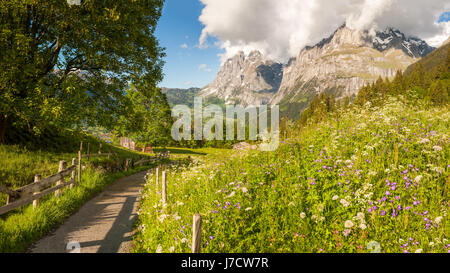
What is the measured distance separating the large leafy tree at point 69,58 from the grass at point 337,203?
918 centimetres

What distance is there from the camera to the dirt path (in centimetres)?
601

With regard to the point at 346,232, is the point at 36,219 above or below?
below

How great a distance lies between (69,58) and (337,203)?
16017 mm

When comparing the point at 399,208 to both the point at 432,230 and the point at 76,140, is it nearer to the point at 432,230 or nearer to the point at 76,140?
the point at 432,230

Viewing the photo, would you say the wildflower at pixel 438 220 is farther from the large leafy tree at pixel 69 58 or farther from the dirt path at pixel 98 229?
the large leafy tree at pixel 69 58

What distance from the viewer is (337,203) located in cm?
481

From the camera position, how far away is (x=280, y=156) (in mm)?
Answer: 7699

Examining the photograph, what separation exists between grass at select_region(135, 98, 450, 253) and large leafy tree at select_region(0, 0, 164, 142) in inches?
361

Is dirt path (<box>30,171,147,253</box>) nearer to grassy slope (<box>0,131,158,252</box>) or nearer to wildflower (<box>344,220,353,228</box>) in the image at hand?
grassy slope (<box>0,131,158,252</box>)

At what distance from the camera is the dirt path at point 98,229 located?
19.7 ft

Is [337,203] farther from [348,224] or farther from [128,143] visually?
[128,143]

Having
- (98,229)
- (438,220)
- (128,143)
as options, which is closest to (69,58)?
(98,229)

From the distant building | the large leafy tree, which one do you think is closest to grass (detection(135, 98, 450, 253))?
the large leafy tree
